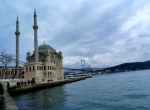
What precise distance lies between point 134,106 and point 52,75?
1900 inches

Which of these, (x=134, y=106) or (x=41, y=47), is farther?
(x=41, y=47)

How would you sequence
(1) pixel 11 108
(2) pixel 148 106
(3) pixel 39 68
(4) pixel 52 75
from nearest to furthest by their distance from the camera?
(1) pixel 11 108 < (2) pixel 148 106 < (3) pixel 39 68 < (4) pixel 52 75

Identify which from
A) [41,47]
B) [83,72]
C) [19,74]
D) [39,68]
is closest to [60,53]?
[41,47]

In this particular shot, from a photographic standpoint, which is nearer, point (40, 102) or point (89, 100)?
point (40, 102)

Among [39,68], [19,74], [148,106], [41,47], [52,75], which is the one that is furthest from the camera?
[41,47]

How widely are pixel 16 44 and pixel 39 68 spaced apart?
13.0 m

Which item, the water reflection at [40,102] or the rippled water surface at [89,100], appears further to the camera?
the water reflection at [40,102]

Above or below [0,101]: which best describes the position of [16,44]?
above

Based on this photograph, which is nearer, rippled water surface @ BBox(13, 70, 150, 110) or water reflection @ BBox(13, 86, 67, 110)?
rippled water surface @ BBox(13, 70, 150, 110)

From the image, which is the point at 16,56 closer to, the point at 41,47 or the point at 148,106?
the point at 41,47

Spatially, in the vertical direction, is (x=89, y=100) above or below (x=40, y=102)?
below

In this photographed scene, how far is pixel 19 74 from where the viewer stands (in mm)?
72562

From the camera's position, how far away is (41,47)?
266ft

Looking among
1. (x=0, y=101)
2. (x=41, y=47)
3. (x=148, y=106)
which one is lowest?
(x=148, y=106)
